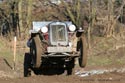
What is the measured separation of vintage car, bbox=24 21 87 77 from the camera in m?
16.0

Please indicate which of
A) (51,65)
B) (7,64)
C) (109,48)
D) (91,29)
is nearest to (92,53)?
(109,48)

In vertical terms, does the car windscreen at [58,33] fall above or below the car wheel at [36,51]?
above

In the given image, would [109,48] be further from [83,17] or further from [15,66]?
[15,66]

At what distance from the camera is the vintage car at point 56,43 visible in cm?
1599

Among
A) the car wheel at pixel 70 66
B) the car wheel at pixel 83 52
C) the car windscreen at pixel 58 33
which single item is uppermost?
the car windscreen at pixel 58 33

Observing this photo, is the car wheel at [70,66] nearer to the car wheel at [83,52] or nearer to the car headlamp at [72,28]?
the car wheel at [83,52]

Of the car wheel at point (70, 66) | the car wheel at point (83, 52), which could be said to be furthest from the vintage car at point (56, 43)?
the car wheel at point (70, 66)

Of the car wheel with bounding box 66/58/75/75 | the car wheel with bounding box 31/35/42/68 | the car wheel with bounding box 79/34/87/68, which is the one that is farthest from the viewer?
the car wheel with bounding box 66/58/75/75

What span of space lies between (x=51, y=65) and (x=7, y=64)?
36.0ft

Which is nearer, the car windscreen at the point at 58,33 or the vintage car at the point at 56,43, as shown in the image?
the vintage car at the point at 56,43

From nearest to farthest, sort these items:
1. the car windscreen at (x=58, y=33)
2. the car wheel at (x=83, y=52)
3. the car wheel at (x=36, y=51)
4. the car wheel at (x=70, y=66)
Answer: the car wheel at (x=36, y=51) < the car wheel at (x=83, y=52) < the car windscreen at (x=58, y=33) < the car wheel at (x=70, y=66)

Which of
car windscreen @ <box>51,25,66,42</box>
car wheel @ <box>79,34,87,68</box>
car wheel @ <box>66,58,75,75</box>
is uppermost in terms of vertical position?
car windscreen @ <box>51,25,66,42</box>

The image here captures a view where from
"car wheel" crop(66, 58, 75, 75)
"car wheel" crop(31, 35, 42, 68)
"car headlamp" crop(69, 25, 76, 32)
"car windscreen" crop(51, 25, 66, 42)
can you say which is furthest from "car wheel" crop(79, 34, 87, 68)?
"car wheel" crop(31, 35, 42, 68)

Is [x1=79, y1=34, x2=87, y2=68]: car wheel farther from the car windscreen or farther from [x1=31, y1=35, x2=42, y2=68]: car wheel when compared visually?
[x1=31, y1=35, x2=42, y2=68]: car wheel
